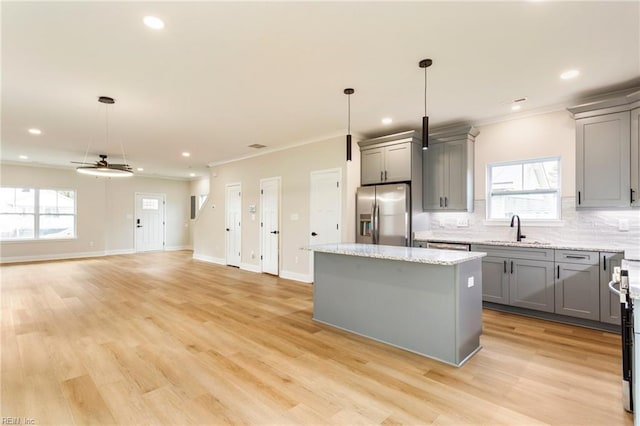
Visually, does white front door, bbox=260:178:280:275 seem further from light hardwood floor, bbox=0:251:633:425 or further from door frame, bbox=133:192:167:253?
door frame, bbox=133:192:167:253

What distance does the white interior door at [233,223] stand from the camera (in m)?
7.96

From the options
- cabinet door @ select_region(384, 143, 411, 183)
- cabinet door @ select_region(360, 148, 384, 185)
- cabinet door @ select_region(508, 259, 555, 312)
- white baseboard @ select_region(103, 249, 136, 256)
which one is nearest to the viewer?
cabinet door @ select_region(508, 259, 555, 312)

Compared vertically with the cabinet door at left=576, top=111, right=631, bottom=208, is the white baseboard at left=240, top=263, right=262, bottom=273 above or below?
below

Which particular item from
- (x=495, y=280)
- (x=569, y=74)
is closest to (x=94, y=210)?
(x=495, y=280)

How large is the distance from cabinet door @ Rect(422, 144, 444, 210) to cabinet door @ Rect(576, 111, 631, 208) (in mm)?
1728

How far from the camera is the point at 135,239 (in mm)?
10828

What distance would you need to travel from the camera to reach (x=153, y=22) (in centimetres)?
240

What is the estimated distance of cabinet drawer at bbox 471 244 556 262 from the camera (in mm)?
3836

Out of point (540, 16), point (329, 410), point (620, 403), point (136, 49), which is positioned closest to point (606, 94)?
point (540, 16)

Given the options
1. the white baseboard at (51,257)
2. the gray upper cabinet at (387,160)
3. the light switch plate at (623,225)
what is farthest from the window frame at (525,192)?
the white baseboard at (51,257)

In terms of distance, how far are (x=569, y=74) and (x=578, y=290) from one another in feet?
8.01

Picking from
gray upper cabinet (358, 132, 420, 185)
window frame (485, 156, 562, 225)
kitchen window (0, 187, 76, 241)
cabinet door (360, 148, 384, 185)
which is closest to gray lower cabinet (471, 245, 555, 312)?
window frame (485, 156, 562, 225)

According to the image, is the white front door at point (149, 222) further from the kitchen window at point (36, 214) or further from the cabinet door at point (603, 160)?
the cabinet door at point (603, 160)

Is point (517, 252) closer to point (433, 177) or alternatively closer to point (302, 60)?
point (433, 177)
